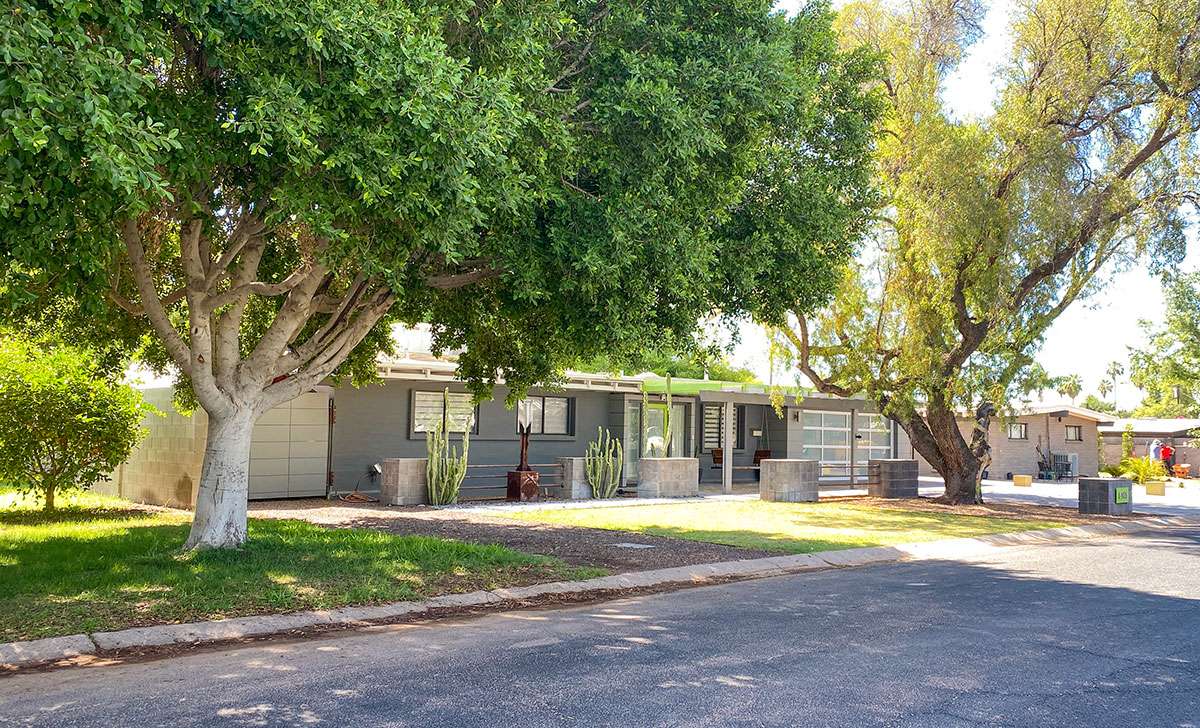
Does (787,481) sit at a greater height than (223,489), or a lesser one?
lesser

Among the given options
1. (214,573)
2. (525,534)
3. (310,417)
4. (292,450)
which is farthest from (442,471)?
(214,573)

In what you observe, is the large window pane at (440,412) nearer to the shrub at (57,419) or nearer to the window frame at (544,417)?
the window frame at (544,417)

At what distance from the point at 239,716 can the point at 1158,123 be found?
1950 centimetres

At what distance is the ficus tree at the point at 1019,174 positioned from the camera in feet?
59.7

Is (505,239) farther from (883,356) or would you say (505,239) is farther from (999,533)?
(883,356)

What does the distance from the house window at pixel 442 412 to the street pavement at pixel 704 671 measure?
1181 centimetres

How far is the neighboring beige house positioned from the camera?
121 ft

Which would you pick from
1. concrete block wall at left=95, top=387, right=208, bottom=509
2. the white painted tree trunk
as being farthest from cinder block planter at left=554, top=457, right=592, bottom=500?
the white painted tree trunk

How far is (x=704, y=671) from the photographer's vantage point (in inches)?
246

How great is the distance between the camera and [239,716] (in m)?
5.17

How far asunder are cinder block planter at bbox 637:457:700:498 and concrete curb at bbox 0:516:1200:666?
25.0 feet

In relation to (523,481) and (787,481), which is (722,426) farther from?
(523,481)

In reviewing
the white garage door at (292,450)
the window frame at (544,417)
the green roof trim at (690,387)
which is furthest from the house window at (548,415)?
the white garage door at (292,450)

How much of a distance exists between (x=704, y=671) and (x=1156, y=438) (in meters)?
47.7
